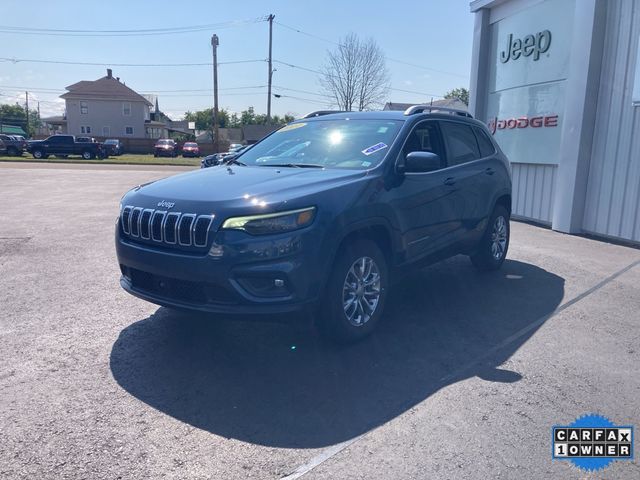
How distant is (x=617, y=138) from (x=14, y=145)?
42.8 metres

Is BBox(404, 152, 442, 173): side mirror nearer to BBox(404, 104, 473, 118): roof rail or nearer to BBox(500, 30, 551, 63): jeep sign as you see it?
BBox(404, 104, 473, 118): roof rail

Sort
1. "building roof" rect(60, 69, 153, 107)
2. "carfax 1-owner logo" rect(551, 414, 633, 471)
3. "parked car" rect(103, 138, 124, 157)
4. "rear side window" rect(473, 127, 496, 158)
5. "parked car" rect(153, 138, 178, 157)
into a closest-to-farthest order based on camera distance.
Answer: "carfax 1-owner logo" rect(551, 414, 633, 471) < "rear side window" rect(473, 127, 496, 158) < "parked car" rect(103, 138, 124, 157) < "parked car" rect(153, 138, 178, 157) < "building roof" rect(60, 69, 153, 107)

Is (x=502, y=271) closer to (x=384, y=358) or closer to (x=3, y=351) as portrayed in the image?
(x=384, y=358)

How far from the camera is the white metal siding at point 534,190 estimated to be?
37.1 ft

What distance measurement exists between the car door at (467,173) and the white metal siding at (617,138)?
4.36 m

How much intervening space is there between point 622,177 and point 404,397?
774 centimetres

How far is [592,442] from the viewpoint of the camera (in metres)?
3.19

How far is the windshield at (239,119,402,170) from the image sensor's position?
4812 millimetres

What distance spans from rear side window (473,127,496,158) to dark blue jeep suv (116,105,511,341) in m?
0.67

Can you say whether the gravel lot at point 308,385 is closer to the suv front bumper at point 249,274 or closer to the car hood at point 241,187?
the suv front bumper at point 249,274

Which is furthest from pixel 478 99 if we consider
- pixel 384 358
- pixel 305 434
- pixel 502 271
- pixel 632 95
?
pixel 305 434

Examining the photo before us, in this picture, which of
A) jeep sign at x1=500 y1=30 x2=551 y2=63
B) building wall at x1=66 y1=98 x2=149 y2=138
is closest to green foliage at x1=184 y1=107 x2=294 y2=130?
building wall at x1=66 y1=98 x2=149 y2=138

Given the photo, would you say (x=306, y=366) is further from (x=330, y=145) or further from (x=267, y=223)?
(x=330, y=145)

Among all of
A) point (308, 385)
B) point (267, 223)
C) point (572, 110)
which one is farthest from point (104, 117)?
point (308, 385)
